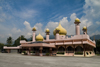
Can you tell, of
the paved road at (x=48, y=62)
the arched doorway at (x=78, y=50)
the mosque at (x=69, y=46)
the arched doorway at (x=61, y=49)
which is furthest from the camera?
the arched doorway at (x=61, y=49)

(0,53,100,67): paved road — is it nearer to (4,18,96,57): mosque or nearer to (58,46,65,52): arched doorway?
(4,18,96,57): mosque

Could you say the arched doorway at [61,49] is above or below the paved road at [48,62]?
above

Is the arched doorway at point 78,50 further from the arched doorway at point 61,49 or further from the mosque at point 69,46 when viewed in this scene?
the arched doorway at point 61,49

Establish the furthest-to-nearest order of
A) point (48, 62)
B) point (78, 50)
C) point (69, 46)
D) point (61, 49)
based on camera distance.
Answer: point (61, 49), point (69, 46), point (78, 50), point (48, 62)

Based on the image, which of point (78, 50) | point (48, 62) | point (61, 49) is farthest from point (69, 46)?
point (48, 62)

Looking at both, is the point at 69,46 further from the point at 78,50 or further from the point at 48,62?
the point at 48,62

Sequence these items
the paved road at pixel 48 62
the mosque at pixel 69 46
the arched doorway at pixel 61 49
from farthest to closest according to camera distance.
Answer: the arched doorway at pixel 61 49 → the mosque at pixel 69 46 → the paved road at pixel 48 62

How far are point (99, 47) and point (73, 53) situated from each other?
2829 centimetres

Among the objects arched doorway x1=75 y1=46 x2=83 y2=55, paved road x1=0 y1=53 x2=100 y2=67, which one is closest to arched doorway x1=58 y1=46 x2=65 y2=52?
arched doorway x1=75 y1=46 x2=83 y2=55

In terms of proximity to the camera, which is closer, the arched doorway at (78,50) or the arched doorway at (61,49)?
the arched doorway at (78,50)

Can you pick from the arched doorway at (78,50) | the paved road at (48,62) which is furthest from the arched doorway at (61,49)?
the paved road at (48,62)

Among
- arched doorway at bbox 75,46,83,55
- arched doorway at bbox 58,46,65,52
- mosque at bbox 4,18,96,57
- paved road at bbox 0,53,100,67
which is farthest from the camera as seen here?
arched doorway at bbox 58,46,65,52

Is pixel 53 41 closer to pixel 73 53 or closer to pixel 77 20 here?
pixel 73 53

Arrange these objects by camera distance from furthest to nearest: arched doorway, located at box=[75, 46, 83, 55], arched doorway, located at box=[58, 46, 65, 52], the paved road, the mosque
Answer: arched doorway, located at box=[58, 46, 65, 52] < arched doorway, located at box=[75, 46, 83, 55] < the mosque < the paved road
